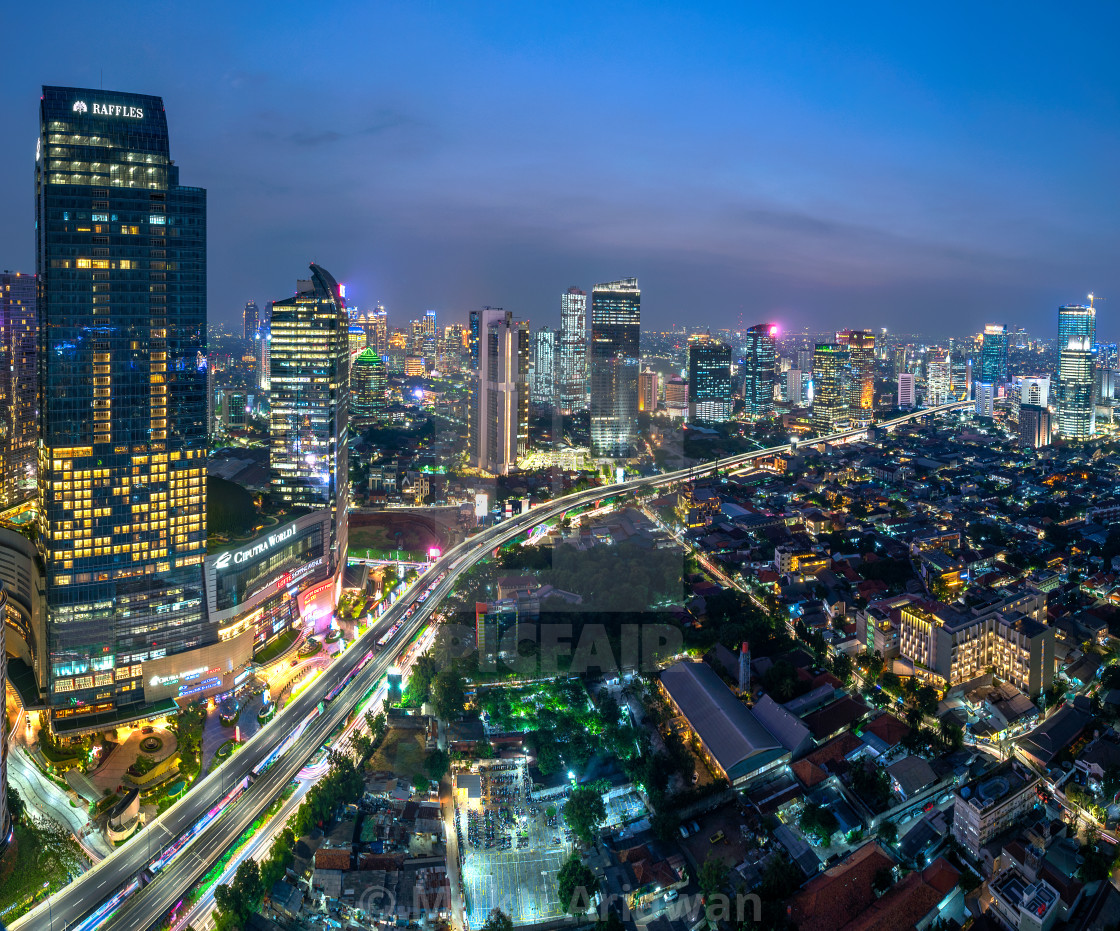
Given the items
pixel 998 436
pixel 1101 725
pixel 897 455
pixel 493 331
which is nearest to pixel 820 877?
pixel 1101 725

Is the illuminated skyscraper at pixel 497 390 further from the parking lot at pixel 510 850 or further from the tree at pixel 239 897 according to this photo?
the tree at pixel 239 897

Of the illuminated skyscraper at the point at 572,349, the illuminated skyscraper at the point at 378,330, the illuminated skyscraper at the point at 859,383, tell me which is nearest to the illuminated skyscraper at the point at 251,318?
the illuminated skyscraper at the point at 378,330

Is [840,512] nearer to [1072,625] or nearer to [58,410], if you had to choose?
[1072,625]

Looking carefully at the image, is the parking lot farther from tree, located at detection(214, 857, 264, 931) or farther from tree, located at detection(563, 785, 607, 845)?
tree, located at detection(214, 857, 264, 931)

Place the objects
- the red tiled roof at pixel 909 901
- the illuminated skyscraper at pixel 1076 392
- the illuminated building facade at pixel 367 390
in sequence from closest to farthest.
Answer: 1. the red tiled roof at pixel 909 901
2. the illuminated skyscraper at pixel 1076 392
3. the illuminated building facade at pixel 367 390

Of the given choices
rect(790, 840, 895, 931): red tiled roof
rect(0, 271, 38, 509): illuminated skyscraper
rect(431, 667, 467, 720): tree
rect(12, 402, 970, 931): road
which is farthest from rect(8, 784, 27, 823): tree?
rect(0, 271, 38, 509): illuminated skyscraper

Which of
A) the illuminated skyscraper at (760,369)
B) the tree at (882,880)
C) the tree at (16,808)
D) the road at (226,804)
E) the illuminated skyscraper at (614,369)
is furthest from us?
the illuminated skyscraper at (760,369)

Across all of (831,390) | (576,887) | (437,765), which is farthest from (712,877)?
(831,390)
